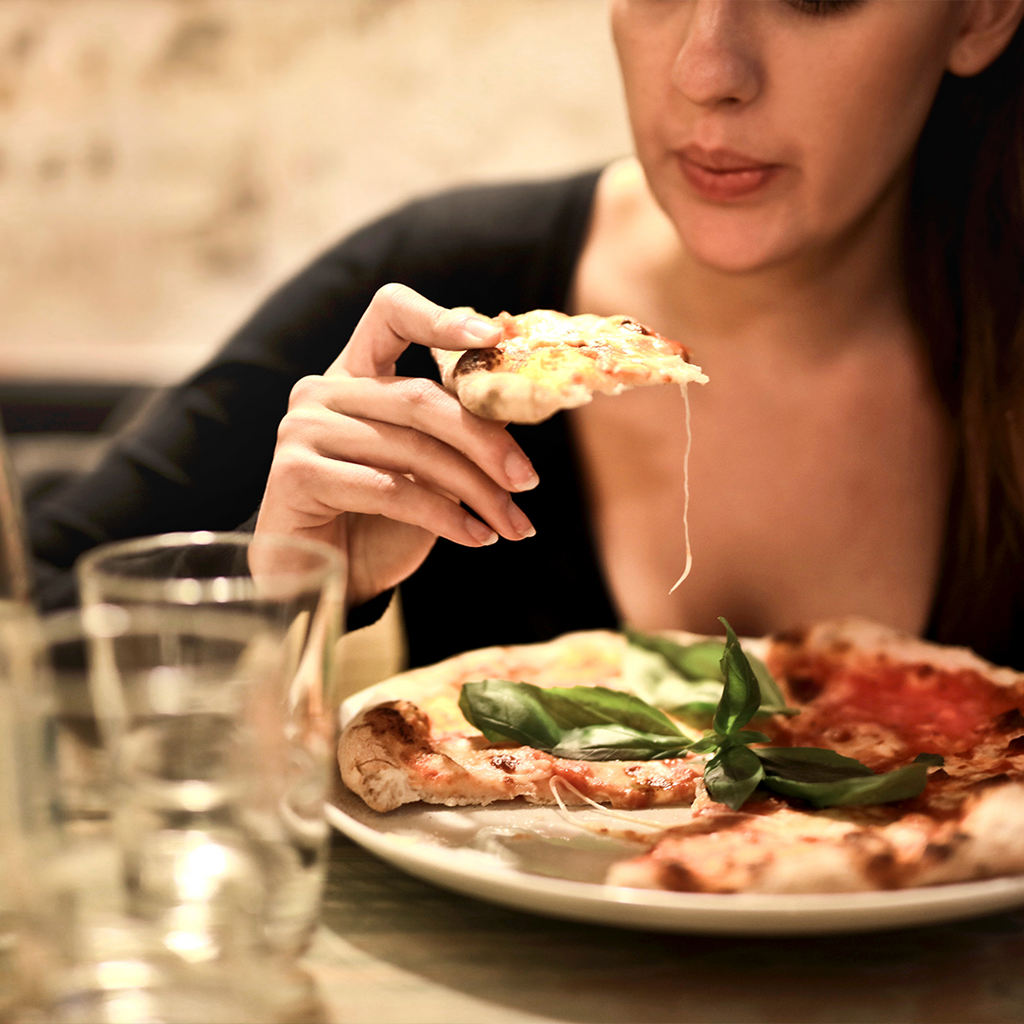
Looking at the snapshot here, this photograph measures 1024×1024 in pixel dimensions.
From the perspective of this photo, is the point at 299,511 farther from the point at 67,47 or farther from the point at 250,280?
the point at 67,47

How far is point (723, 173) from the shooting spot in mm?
922

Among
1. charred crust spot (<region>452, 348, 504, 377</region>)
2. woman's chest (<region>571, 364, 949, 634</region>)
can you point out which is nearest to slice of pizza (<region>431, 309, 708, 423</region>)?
charred crust spot (<region>452, 348, 504, 377</region>)

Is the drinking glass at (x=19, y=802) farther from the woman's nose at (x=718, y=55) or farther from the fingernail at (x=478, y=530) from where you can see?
the woman's nose at (x=718, y=55)

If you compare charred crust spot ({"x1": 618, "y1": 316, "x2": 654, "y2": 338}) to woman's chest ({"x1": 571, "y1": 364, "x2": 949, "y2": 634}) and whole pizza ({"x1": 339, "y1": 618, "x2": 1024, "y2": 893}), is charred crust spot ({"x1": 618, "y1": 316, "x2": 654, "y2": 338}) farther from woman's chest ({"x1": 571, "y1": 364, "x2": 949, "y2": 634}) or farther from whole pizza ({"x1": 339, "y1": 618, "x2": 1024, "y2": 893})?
woman's chest ({"x1": 571, "y1": 364, "x2": 949, "y2": 634})

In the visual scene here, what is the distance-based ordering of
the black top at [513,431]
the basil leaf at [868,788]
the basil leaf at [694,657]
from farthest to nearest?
1. the black top at [513,431]
2. the basil leaf at [694,657]
3. the basil leaf at [868,788]

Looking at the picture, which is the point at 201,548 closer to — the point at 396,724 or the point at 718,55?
the point at 396,724

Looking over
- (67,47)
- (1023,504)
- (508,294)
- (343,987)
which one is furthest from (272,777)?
(67,47)

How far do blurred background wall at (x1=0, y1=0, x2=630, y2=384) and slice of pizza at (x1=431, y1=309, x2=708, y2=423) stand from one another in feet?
6.13

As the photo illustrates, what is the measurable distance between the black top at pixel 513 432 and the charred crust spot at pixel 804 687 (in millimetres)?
314

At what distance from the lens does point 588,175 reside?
1.30 metres

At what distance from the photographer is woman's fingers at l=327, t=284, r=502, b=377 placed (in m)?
0.63

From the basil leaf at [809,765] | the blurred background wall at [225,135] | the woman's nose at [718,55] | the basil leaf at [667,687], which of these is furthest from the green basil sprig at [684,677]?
the blurred background wall at [225,135]

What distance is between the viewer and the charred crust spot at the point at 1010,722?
70 cm

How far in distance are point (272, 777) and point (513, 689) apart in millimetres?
248
